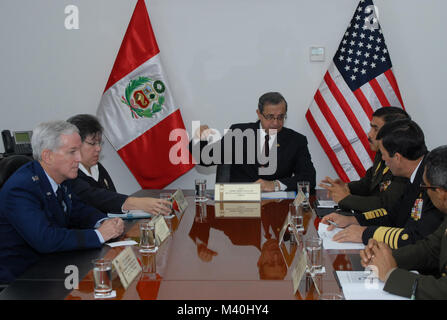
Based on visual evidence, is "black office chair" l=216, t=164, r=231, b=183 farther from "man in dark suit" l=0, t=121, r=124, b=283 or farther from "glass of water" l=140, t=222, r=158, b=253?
"glass of water" l=140, t=222, r=158, b=253

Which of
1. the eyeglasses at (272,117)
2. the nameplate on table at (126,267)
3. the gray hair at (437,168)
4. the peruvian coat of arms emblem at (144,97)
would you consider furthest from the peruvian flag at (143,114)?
the gray hair at (437,168)

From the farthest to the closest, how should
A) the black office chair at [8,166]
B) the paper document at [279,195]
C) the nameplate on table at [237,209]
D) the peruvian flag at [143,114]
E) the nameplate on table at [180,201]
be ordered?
the peruvian flag at [143,114] → the paper document at [279,195] → the nameplate on table at [180,201] → the nameplate on table at [237,209] → the black office chair at [8,166]

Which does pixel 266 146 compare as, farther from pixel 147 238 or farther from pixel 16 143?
pixel 16 143

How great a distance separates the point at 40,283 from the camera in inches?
67.9

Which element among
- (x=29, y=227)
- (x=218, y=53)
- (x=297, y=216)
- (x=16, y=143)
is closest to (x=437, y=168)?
(x=297, y=216)

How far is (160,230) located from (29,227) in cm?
56

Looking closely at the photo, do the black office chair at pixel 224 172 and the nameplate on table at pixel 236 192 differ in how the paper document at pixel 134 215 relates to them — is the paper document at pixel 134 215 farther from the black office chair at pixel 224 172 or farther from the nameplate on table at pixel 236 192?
the black office chair at pixel 224 172

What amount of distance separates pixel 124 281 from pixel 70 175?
0.85m

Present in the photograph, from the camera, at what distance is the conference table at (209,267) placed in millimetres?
1617

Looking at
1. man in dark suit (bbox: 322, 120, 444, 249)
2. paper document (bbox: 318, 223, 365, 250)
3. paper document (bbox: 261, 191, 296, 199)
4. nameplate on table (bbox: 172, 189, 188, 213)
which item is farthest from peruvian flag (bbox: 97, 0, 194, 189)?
paper document (bbox: 318, 223, 365, 250)

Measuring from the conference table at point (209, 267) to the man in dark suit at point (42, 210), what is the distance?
A: 0.24 ft

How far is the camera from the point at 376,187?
336 cm
